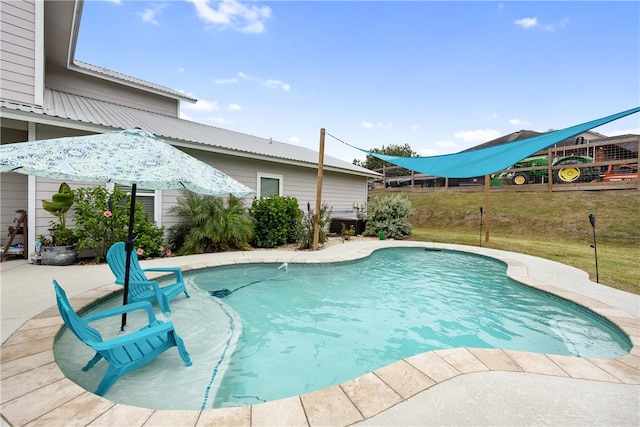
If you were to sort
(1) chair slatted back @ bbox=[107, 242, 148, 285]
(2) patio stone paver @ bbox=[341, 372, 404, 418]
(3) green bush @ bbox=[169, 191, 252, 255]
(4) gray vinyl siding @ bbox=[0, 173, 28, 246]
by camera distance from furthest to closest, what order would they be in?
(3) green bush @ bbox=[169, 191, 252, 255], (4) gray vinyl siding @ bbox=[0, 173, 28, 246], (1) chair slatted back @ bbox=[107, 242, 148, 285], (2) patio stone paver @ bbox=[341, 372, 404, 418]

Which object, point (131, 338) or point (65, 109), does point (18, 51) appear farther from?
point (131, 338)

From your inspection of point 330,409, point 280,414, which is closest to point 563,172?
point 330,409

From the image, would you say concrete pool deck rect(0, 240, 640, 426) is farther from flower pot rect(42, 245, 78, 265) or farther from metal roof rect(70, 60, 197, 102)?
metal roof rect(70, 60, 197, 102)

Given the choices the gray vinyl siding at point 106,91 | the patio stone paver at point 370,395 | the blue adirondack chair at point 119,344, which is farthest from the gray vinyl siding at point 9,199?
the patio stone paver at point 370,395

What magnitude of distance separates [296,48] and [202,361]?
41.8 ft

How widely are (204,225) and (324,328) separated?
15.8ft

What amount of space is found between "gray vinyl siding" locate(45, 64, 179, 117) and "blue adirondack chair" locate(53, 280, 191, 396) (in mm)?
6963

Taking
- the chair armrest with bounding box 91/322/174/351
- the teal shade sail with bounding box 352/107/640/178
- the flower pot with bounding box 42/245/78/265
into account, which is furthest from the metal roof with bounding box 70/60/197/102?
the chair armrest with bounding box 91/322/174/351

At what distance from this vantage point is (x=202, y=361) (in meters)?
2.72

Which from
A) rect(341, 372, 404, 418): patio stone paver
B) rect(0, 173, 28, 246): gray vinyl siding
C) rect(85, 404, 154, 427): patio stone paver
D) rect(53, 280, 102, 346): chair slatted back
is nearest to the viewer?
rect(85, 404, 154, 427): patio stone paver

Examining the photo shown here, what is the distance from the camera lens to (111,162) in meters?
2.18

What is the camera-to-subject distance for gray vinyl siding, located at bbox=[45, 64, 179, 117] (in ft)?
27.5

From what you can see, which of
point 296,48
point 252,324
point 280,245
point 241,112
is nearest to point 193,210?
point 280,245

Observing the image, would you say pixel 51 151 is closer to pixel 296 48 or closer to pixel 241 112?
pixel 296 48
